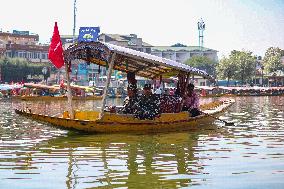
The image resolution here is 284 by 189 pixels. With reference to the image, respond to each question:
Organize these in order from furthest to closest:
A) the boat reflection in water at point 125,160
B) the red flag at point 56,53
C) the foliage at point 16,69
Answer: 1. the foliage at point 16,69
2. the red flag at point 56,53
3. the boat reflection in water at point 125,160

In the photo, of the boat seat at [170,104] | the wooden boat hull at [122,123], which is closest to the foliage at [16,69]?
the boat seat at [170,104]

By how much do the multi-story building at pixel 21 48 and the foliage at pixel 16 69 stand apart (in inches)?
149

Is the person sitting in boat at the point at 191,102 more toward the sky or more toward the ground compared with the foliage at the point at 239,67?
more toward the ground

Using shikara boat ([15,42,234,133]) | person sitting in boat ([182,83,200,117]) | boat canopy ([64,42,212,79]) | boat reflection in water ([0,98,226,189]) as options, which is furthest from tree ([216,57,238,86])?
boat reflection in water ([0,98,226,189])

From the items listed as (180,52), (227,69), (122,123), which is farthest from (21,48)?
(122,123)

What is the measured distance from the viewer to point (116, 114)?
15.3 m

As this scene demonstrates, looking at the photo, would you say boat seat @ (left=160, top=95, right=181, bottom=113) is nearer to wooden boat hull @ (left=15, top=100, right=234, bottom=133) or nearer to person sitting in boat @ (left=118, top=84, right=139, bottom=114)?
wooden boat hull @ (left=15, top=100, right=234, bottom=133)

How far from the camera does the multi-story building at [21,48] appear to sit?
82.2m

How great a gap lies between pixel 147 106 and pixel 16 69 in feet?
211

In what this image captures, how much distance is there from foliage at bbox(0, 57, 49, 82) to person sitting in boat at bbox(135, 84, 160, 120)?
6346 cm

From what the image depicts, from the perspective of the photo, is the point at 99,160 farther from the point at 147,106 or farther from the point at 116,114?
the point at 147,106

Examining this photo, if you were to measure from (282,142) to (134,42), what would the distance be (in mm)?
95849

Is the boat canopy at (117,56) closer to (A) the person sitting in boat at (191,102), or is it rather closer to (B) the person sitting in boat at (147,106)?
(A) the person sitting in boat at (191,102)

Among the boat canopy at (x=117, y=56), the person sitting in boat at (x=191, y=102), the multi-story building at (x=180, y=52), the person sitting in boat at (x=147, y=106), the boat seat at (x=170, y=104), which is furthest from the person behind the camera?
the multi-story building at (x=180, y=52)
